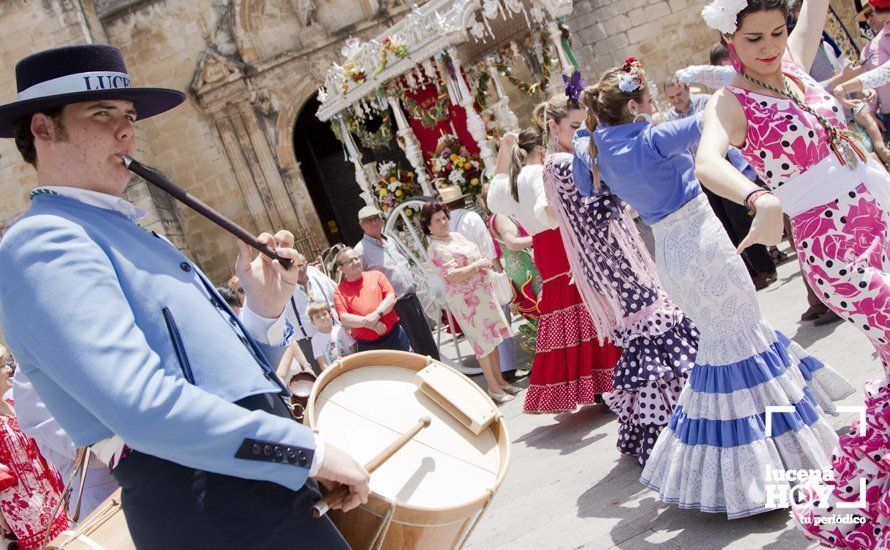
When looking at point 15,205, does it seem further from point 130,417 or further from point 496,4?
point 130,417

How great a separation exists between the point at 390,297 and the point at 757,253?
330 cm

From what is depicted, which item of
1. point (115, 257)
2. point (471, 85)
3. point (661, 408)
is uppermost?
point (471, 85)

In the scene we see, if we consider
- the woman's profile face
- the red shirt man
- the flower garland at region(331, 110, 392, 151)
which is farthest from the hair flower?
the flower garland at region(331, 110, 392, 151)

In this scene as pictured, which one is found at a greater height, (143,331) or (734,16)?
(734,16)

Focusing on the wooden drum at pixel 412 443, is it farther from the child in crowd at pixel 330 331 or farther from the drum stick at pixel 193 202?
the child in crowd at pixel 330 331

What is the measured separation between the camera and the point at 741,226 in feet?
25.3

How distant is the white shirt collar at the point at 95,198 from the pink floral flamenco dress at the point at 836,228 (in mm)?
1972

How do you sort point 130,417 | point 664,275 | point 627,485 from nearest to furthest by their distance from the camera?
point 130,417 < point 664,275 < point 627,485

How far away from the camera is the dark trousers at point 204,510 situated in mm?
1760

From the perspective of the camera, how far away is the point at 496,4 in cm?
827

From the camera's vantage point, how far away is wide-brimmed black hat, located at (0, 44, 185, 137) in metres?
1.86

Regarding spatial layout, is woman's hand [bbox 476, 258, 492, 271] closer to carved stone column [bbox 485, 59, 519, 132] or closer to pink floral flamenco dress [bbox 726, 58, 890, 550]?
carved stone column [bbox 485, 59, 519, 132]

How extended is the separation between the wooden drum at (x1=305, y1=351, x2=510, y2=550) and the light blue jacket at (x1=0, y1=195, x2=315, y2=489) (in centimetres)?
28

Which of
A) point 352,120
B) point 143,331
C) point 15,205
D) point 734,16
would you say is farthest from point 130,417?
point 15,205
